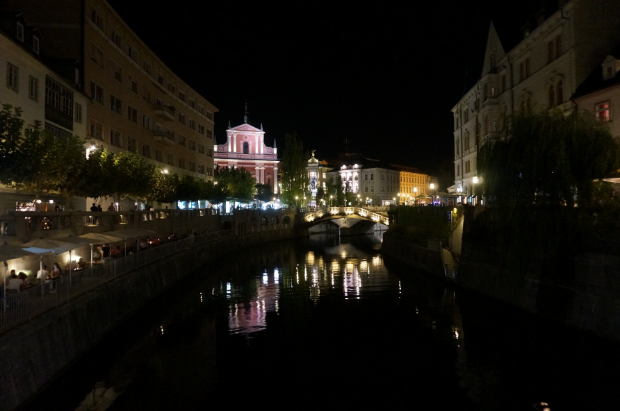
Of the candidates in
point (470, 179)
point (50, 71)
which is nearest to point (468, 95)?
point (470, 179)

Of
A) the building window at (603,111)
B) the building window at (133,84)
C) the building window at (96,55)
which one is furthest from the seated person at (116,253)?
the building window at (603,111)

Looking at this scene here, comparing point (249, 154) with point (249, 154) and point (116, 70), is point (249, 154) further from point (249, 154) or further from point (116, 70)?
point (116, 70)

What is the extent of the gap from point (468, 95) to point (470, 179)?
10.7 metres

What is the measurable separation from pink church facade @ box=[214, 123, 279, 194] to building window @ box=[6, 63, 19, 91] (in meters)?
81.0

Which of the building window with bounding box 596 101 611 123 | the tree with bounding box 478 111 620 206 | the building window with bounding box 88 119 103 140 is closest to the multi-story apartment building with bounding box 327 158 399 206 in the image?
the building window with bounding box 88 119 103 140

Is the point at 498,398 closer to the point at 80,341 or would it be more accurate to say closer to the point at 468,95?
the point at 80,341

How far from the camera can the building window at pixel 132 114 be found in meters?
54.1

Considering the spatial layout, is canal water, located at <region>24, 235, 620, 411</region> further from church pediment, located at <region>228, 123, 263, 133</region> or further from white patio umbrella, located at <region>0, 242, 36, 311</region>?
church pediment, located at <region>228, 123, 263, 133</region>

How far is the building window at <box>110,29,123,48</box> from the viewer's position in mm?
49906

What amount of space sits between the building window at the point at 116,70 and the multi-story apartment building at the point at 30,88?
36.0 feet

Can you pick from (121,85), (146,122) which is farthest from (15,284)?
(146,122)

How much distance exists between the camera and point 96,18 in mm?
45812

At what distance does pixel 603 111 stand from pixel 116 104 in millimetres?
42763

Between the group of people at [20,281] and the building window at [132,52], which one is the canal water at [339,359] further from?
the building window at [132,52]
